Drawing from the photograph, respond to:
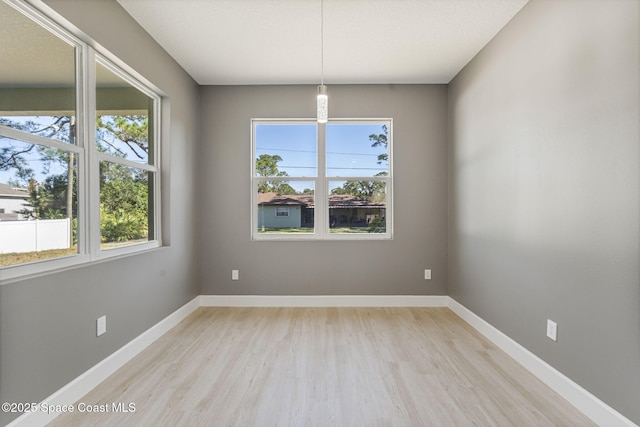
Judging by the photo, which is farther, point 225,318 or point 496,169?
point 225,318

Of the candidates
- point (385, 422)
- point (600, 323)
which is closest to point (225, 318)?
point (385, 422)

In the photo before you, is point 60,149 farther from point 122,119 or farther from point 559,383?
point 559,383

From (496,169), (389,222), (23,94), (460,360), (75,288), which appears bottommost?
(460,360)

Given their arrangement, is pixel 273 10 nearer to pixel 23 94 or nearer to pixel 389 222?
pixel 23 94

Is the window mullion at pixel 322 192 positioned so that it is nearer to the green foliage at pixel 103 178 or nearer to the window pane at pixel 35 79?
the green foliage at pixel 103 178

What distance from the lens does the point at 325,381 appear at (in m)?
2.15

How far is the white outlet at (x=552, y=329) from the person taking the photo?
82.3 inches

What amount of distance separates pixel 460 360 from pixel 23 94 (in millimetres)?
3313

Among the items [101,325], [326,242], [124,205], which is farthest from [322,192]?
[101,325]

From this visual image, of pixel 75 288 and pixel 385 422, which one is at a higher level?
pixel 75 288

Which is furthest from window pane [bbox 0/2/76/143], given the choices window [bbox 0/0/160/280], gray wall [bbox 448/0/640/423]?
gray wall [bbox 448/0/640/423]

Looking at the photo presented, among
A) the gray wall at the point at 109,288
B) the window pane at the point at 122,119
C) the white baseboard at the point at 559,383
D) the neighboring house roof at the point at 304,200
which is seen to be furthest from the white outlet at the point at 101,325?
the white baseboard at the point at 559,383

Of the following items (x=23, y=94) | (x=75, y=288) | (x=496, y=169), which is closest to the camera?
(x=23, y=94)

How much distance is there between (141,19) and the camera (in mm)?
2525
